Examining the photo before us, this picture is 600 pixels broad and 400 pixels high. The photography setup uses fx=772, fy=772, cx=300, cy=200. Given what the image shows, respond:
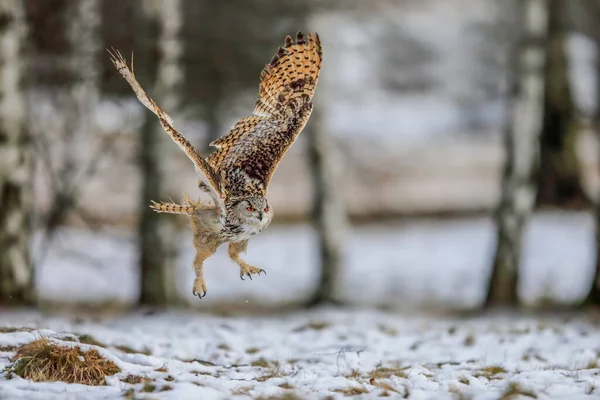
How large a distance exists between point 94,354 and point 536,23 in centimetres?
768

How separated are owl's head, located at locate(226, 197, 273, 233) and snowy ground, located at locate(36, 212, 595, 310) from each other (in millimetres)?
6872

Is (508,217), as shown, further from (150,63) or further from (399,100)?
(399,100)

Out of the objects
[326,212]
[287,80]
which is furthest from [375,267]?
[287,80]

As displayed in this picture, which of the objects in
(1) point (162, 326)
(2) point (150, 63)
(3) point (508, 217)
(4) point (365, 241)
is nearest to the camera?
(1) point (162, 326)

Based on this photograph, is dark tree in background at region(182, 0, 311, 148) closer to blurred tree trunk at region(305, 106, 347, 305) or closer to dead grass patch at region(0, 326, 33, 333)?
blurred tree trunk at region(305, 106, 347, 305)

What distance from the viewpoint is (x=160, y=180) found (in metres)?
9.49

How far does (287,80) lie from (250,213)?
1.48 metres

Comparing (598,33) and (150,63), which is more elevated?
(598,33)

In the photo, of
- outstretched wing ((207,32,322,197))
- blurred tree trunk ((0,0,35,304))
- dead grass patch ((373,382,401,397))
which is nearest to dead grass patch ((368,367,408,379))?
dead grass patch ((373,382,401,397))

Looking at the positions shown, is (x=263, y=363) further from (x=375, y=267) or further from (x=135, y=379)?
(x=375, y=267)

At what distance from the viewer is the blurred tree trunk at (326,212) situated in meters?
11.0

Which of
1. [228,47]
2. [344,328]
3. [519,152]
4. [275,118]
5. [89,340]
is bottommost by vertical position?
[89,340]

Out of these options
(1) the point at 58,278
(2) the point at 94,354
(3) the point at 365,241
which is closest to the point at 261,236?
(3) the point at 365,241

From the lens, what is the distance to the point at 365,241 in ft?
61.8
